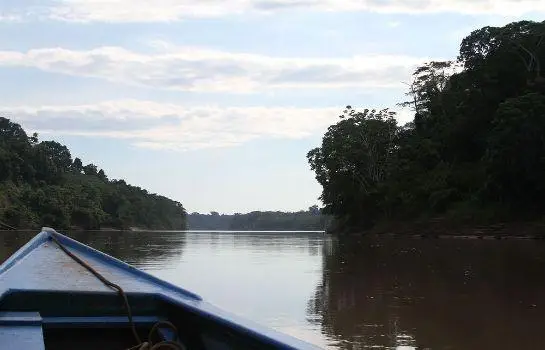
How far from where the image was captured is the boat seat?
3.04 metres

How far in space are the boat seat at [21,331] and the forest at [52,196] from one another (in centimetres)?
5955

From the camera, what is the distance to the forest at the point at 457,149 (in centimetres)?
3316

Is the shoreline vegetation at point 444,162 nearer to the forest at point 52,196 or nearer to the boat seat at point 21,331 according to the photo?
the forest at point 52,196

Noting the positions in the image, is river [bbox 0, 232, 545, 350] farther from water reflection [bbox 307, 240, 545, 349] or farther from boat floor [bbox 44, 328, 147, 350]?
boat floor [bbox 44, 328, 147, 350]

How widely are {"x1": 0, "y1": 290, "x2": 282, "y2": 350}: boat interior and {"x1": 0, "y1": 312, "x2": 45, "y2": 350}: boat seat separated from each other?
44 mm

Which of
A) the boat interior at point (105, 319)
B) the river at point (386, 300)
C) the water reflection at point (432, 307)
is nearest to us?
the boat interior at point (105, 319)

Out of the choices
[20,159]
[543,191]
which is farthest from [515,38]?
[20,159]

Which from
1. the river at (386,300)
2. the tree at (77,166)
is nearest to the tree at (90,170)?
the tree at (77,166)

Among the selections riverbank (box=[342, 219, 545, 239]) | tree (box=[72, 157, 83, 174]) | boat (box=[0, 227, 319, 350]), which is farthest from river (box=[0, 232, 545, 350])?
tree (box=[72, 157, 83, 174])

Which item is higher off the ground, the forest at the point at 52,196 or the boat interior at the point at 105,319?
the forest at the point at 52,196

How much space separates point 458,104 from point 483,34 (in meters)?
5.34

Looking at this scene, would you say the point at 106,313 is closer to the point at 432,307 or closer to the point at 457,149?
the point at 432,307

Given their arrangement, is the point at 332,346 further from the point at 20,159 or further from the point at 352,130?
the point at 20,159

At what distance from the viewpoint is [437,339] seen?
6.59m
